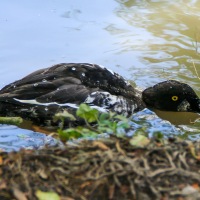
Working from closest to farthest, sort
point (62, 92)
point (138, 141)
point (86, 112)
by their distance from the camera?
point (138, 141) → point (86, 112) → point (62, 92)

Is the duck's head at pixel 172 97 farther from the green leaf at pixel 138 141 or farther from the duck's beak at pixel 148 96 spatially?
the green leaf at pixel 138 141

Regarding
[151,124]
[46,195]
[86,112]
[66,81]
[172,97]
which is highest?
[86,112]

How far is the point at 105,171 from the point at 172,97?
5.95m

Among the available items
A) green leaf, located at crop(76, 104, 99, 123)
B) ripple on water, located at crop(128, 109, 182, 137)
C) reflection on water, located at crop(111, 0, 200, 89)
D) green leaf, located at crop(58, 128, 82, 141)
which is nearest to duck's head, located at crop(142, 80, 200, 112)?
ripple on water, located at crop(128, 109, 182, 137)

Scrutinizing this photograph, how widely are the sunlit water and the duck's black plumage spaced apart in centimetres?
60

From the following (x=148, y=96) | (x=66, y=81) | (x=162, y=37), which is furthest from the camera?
(x=162, y=37)

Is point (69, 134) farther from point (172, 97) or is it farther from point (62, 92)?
point (172, 97)

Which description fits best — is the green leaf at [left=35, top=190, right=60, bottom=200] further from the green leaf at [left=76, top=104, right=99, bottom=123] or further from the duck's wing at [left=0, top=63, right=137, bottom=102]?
the duck's wing at [left=0, top=63, right=137, bottom=102]

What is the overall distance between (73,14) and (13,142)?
500 centimetres

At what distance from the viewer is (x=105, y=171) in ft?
12.5

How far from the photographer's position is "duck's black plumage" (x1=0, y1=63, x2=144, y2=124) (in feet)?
27.5

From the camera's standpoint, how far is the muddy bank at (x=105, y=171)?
3707 millimetres

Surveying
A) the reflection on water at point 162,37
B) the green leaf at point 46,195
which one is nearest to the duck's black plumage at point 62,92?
the reflection on water at point 162,37

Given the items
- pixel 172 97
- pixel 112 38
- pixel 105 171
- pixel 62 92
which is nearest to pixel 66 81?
pixel 62 92
